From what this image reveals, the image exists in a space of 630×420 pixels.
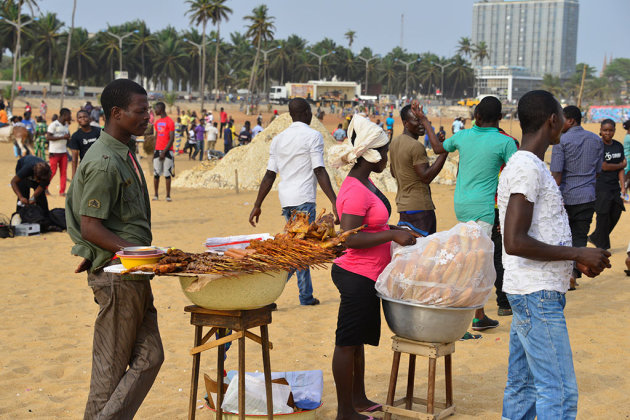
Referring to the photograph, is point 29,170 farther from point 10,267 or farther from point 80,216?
point 80,216

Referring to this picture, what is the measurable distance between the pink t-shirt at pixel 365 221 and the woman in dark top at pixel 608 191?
642 cm

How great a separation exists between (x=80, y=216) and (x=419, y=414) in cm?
231

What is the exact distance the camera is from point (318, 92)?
278ft

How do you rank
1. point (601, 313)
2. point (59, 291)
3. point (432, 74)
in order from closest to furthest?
point (601, 313) < point (59, 291) < point (432, 74)

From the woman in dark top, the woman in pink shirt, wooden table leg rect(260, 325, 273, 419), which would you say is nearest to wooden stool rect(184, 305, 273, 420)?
wooden table leg rect(260, 325, 273, 419)

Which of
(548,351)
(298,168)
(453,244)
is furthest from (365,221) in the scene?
Answer: (298,168)

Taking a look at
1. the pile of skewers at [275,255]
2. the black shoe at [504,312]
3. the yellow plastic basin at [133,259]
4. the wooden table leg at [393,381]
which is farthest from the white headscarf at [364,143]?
the black shoe at [504,312]

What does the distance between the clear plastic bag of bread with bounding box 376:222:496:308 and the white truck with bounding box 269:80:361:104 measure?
250 feet

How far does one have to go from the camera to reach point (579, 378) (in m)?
5.42

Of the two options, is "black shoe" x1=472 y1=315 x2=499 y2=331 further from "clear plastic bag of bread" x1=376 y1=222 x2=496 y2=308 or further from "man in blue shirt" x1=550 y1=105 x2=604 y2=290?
"clear plastic bag of bread" x1=376 y1=222 x2=496 y2=308

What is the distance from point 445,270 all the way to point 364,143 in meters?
0.89

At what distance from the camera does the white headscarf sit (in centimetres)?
422

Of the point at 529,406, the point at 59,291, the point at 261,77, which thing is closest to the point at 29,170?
the point at 59,291

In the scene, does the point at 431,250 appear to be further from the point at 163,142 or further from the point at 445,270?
the point at 163,142
